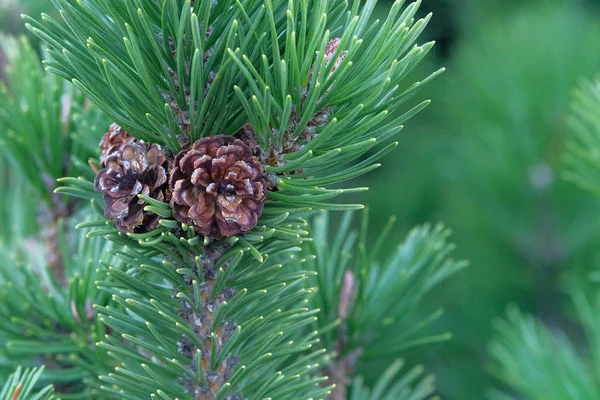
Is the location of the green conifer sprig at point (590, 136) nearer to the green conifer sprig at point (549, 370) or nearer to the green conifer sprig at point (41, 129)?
the green conifer sprig at point (549, 370)

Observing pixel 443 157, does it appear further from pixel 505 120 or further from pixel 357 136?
pixel 357 136

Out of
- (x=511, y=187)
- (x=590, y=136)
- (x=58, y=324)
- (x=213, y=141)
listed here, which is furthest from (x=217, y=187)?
(x=511, y=187)

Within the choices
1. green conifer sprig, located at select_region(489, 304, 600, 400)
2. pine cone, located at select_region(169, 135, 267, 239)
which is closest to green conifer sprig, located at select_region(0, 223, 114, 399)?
pine cone, located at select_region(169, 135, 267, 239)

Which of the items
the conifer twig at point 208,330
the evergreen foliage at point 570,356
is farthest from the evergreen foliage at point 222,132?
the evergreen foliage at point 570,356

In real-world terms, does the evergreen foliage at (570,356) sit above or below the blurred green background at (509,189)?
below

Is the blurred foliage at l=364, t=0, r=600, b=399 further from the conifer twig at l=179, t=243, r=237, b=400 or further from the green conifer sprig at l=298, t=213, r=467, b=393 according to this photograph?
the conifer twig at l=179, t=243, r=237, b=400

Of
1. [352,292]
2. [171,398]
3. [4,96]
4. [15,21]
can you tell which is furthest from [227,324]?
[15,21]

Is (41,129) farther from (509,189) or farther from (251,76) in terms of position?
(509,189)
